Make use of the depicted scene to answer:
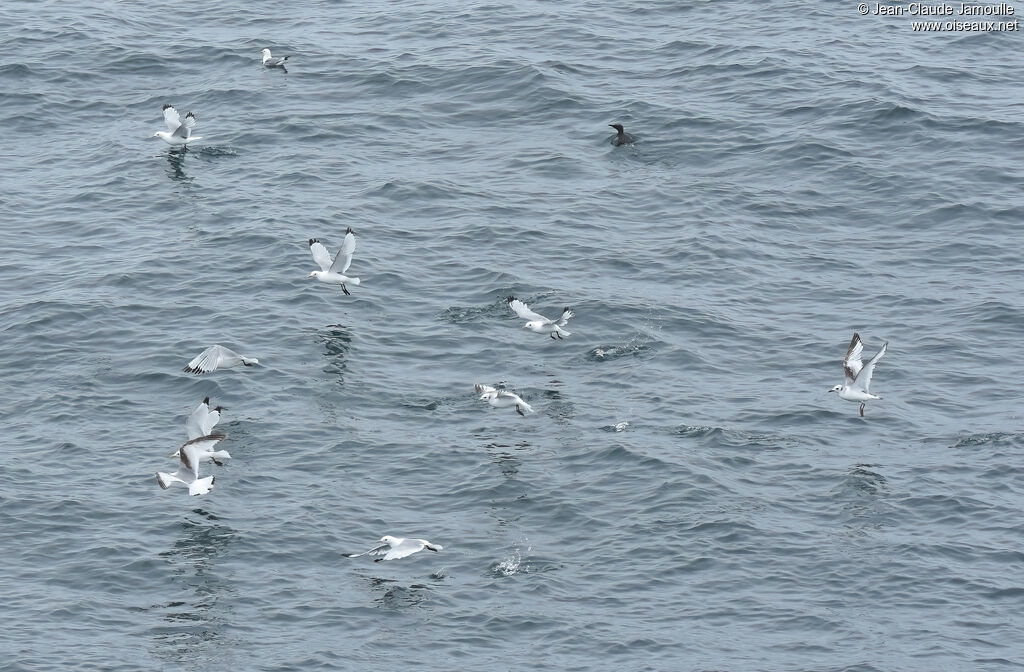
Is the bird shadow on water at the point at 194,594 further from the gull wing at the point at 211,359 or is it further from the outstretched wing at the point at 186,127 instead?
the outstretched wing at the point at 186,127

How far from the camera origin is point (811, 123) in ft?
167

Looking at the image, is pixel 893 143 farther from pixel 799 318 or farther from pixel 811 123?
pixel 799 318

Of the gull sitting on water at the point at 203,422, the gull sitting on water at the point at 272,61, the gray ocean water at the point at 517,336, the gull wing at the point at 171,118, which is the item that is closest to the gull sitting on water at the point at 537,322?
the gray ocean water at the point at 517,336

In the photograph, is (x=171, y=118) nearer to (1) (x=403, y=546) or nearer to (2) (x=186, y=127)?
(2) (x=186, y=127)

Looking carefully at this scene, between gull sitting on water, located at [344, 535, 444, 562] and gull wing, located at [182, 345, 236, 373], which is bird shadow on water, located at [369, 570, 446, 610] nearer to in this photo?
gull sitting on water, located at [344, 535, 444, 562]

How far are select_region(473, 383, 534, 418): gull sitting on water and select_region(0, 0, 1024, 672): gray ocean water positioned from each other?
62cm

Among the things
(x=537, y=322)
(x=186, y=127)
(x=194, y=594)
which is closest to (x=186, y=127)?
(x=186, y=127)

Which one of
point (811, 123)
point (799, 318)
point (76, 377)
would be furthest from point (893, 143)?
point (76, 377)

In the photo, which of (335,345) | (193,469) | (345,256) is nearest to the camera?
(193,469)

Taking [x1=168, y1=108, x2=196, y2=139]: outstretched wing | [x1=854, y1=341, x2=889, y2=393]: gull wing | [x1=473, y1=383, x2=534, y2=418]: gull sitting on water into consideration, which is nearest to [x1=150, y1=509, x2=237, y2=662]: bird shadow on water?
[x1=473, y1=383, x2=534, y2=418]: gull sitting on water

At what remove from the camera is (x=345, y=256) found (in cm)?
3928

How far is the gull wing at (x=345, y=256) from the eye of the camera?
38406 mm

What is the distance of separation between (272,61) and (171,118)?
7459 millimetres

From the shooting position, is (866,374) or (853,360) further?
(853,360)
